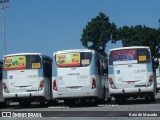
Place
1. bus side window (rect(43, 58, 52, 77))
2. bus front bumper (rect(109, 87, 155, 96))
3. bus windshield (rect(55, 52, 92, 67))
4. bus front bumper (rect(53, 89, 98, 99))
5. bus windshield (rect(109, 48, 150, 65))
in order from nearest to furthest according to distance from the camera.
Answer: bus front bumper (rect(53, 89, 98, 99)) < bus windshield (rect(55, 52, 92, 67)) < bus front bumper (rect(109, 87, 155, 96)) < bus windshield (rect(109, 48, 150, 65)) < bus side window (rect(43, 58, 52, 77))

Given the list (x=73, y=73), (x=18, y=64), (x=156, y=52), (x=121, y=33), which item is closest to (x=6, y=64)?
(x=18, y=64)

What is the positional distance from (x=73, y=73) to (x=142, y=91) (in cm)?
339

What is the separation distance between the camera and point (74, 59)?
2195 cm

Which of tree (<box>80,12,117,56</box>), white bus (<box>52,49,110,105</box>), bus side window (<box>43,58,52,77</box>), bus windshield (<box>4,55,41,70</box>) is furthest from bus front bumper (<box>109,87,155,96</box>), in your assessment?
tree (<box>80,12,117,56</box>)

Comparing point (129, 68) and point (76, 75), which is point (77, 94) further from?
point (129, 68)

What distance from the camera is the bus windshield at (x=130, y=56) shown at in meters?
22.3

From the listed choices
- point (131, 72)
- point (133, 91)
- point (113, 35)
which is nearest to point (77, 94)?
point (133, 91)

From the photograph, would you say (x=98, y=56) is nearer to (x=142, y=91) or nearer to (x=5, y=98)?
(x=142, y=91)

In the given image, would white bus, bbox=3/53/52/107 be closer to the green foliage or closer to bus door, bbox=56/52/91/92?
bus door, bbox=56/52/91/92

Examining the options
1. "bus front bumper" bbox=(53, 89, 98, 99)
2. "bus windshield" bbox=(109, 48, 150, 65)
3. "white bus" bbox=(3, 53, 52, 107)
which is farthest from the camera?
"white bus" bbox=(3, 53, 52, 107)

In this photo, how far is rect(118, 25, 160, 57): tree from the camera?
69812 millimetres

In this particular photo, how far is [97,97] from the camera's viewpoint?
22.0 meters

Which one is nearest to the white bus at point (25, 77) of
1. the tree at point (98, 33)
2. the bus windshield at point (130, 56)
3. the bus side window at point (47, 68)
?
the bus side window at point (47, 68)

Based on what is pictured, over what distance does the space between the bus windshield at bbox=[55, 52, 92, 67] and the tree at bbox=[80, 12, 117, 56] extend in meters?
56.6
